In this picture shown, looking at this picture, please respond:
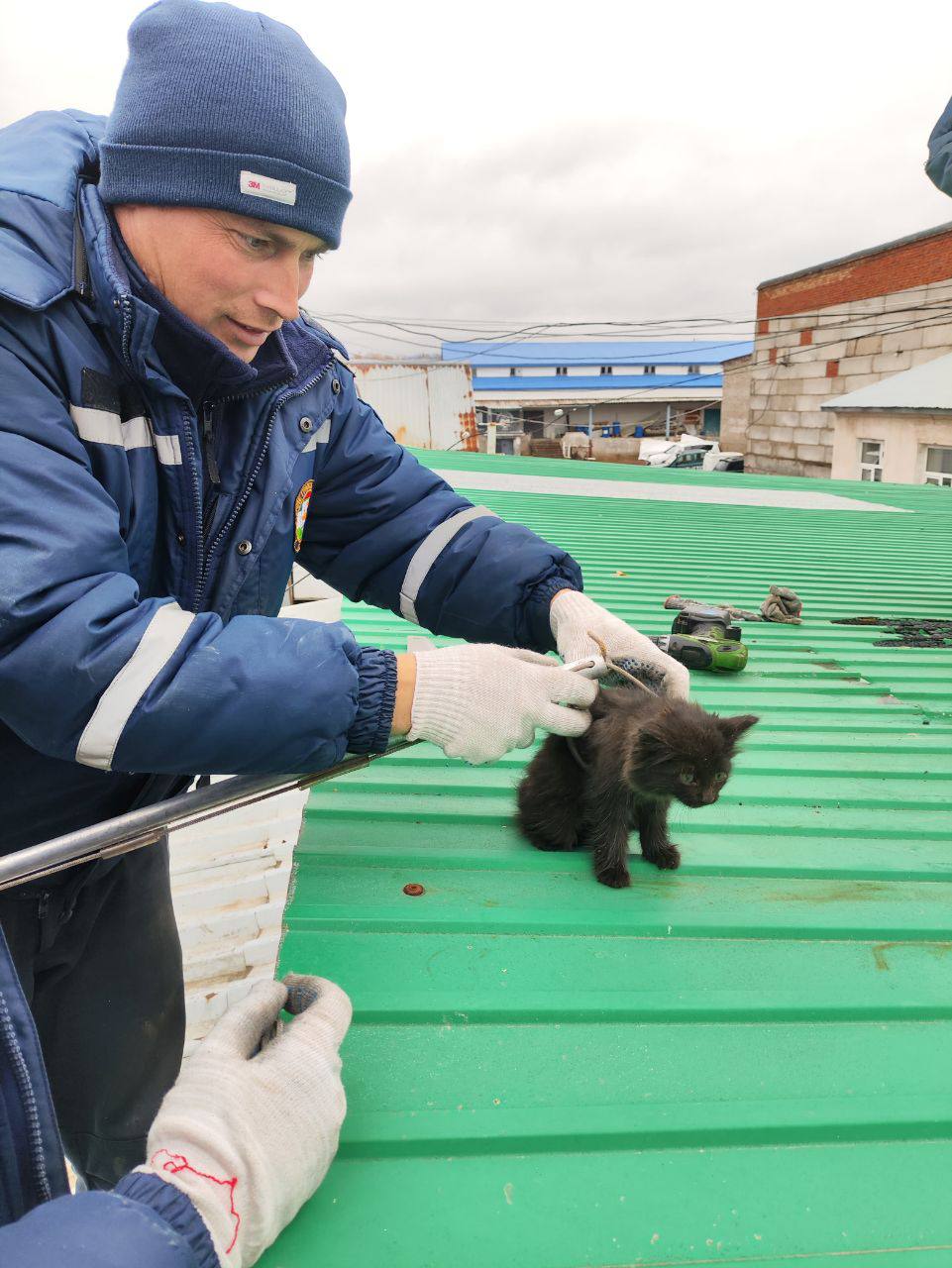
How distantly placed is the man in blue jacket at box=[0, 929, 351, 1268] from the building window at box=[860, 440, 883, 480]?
76.3 feet

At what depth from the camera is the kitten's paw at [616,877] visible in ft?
7.98

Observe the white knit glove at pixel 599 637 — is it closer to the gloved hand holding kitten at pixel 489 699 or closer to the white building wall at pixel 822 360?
the gloved hand holding kitten at pixel 489 699

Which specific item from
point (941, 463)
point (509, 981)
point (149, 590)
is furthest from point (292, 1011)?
point (941, 463)

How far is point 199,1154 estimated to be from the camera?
1.35 m

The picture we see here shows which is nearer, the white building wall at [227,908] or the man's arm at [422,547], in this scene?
the man's arm at [422,547]

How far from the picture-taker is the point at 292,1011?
1.79m

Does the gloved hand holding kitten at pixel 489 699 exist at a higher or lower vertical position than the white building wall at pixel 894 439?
lower

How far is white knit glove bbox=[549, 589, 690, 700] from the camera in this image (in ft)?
8.62

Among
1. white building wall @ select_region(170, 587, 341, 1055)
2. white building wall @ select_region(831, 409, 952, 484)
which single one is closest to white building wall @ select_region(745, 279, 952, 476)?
white building wall @ select_region(831, 409, 952, 484)

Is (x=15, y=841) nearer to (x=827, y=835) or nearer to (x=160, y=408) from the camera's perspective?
(x=160, y=408)

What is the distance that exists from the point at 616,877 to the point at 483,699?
714mm

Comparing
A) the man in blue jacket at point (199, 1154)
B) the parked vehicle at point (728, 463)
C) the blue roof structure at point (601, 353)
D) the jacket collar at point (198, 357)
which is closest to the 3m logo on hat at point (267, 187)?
the jacket collar at point (198, 357)

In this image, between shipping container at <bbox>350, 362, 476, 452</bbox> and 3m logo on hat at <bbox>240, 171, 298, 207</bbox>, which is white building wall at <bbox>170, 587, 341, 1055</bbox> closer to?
3m logo on hat at <bbox>240, 171, 298, 207</bbox>

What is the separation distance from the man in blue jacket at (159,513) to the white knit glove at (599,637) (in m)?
0.20
